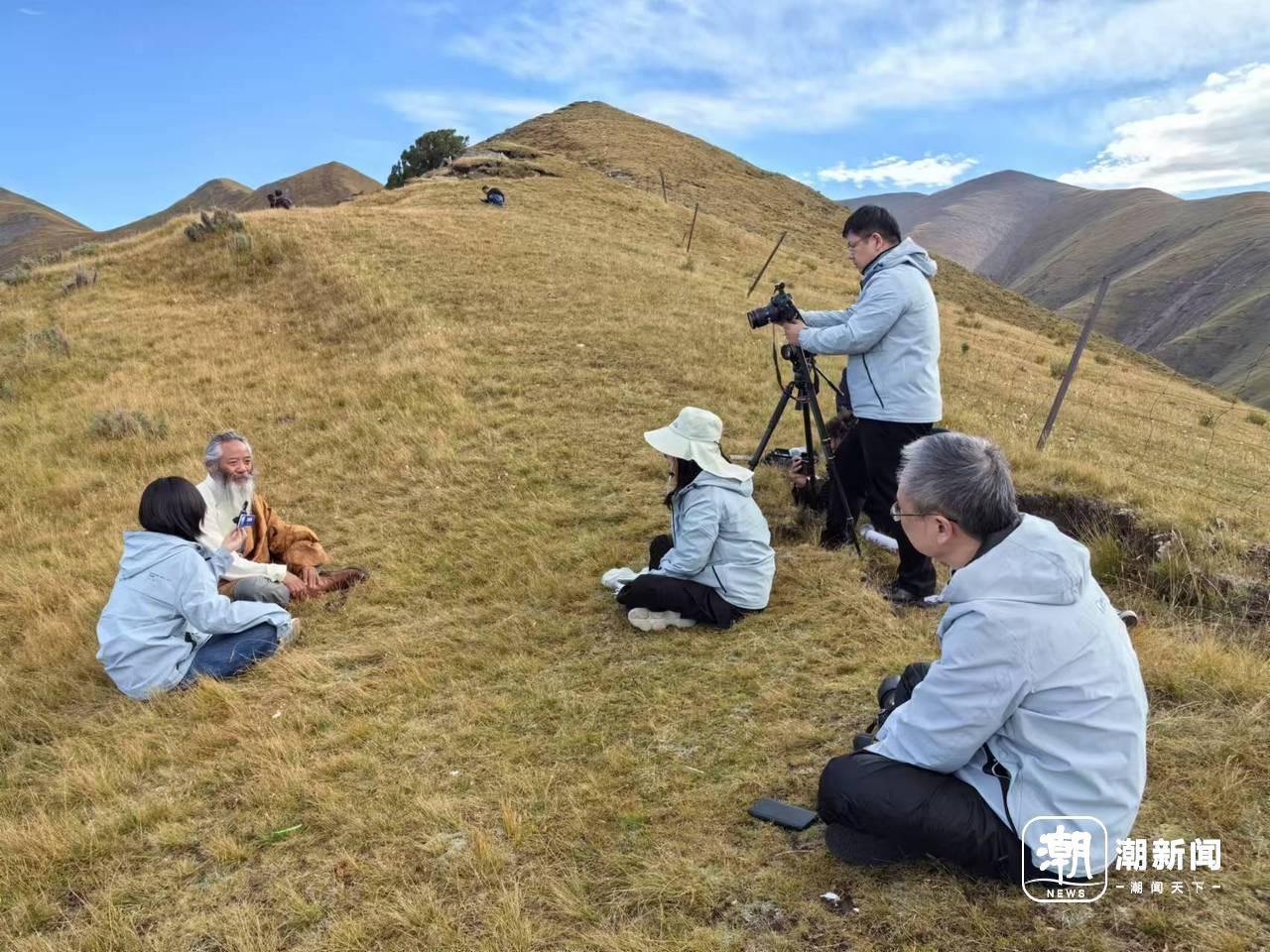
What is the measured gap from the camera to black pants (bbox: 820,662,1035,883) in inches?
94.6

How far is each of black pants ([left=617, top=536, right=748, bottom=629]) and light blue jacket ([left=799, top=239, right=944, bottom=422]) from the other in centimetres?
161

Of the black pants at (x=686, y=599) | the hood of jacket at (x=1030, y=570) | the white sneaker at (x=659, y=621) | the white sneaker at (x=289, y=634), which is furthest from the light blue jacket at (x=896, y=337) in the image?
the white sneaker at (x=289, y=634)

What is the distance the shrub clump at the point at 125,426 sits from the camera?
9.69 m

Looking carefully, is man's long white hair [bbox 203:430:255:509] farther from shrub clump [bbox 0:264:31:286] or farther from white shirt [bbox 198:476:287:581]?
shrub clump [bbox 0:264:31:286]

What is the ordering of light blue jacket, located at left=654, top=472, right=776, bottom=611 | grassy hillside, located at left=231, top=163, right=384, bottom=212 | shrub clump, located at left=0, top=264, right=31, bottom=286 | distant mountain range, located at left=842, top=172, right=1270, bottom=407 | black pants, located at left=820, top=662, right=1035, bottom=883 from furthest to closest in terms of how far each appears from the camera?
1. grassy hillside, located at left=231, top=163, right=384, bottom=212
2. distant mountain range, located at left=842, top=172, right=1270, bottom=407
3. shrub clump, located at left=0, top=264, right=31, bottom=286
4. light blue jacket, located at left=654, top=472, right=776, bottom=611
5. black pants, located at left=820, top=662, right=1035, bottom=883

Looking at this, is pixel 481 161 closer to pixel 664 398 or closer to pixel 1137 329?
pixel 664 398

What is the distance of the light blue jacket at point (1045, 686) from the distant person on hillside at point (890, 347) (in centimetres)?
253

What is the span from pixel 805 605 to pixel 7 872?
4220 millimetres

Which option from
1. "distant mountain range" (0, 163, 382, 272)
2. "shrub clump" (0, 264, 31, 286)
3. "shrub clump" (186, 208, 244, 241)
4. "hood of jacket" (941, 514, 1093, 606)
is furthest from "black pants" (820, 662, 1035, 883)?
"distant mountain range" (0, 163, 382, 272)

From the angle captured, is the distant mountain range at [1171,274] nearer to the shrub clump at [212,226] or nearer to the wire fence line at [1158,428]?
the wire fence line at [1158,428]

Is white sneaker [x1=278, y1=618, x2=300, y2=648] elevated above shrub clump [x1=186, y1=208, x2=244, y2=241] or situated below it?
below

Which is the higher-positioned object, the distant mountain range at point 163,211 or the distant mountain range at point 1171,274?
the distant mountain range at point 163,211

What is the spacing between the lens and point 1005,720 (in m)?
2.31

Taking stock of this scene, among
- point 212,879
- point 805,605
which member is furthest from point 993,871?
point 212,879
